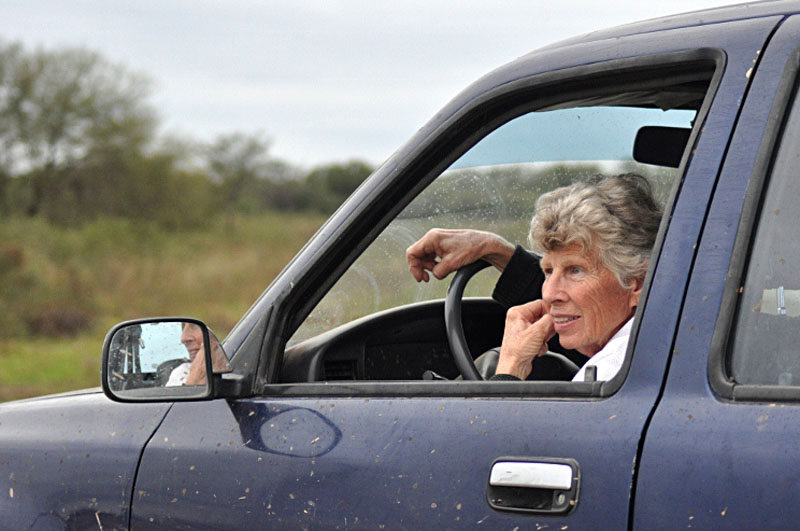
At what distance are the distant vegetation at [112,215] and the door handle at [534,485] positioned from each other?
24515 mm

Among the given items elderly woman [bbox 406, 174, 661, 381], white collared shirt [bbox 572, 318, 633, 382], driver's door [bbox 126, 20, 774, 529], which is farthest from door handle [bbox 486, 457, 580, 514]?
elderly woman [bbox 406, 174, 661, 381]

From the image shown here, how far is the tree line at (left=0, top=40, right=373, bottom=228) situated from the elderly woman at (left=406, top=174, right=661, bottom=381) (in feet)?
87.9

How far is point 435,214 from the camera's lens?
2.23 m

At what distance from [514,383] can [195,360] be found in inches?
26.7

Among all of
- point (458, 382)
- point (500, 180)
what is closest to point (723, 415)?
point (458, 382)

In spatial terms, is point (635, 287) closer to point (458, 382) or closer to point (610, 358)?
point (610, 358)

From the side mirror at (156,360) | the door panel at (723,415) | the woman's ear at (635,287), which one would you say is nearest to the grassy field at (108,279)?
the side mirror at (156,360)

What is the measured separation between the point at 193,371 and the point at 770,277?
109cm

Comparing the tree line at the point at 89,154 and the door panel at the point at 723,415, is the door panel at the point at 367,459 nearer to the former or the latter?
the door panel at the point at 723,415

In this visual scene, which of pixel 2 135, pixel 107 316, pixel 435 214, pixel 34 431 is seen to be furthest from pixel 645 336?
pixel 2 135

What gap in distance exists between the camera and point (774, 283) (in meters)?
1.59

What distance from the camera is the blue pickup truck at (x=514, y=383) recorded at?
1.54 metres

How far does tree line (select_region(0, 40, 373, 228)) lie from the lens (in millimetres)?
30953

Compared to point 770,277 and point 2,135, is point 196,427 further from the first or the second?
point 2,135
